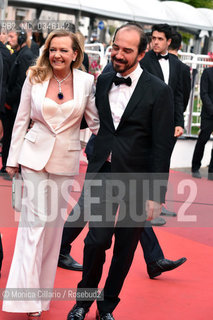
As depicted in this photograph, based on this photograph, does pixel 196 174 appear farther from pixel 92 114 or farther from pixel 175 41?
pixel 92 114

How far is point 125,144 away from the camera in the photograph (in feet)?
14.1

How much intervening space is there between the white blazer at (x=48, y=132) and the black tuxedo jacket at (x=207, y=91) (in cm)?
698

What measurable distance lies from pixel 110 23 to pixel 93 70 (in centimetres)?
2055

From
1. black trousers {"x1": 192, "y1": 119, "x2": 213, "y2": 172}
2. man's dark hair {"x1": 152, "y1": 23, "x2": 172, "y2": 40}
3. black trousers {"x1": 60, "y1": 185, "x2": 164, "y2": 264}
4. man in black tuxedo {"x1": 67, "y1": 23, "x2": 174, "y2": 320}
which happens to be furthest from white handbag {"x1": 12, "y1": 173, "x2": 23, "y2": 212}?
black trousers {"x1": 192, "y1": 119, "x2": 213, "y2": 172}

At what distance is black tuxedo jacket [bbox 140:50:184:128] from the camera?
272 inches

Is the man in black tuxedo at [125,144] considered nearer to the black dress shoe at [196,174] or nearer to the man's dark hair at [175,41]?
the man's dark hair at [175,41]

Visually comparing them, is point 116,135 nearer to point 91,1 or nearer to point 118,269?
point 118,269

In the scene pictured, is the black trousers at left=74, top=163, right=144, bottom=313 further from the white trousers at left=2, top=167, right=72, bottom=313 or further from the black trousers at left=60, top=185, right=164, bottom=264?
the black trousers at left=60, top=185, right=164, bottom=264

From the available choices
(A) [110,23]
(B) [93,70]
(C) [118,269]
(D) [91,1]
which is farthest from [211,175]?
(A) [110,23]

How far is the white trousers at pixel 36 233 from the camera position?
14.6 feet

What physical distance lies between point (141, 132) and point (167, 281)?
1.92 meters

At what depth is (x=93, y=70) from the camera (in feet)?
41.4

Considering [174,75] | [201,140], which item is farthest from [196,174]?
[174,75]

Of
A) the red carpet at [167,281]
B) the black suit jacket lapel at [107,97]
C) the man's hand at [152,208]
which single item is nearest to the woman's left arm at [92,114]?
the black suit jacket lapel at [107,97]
